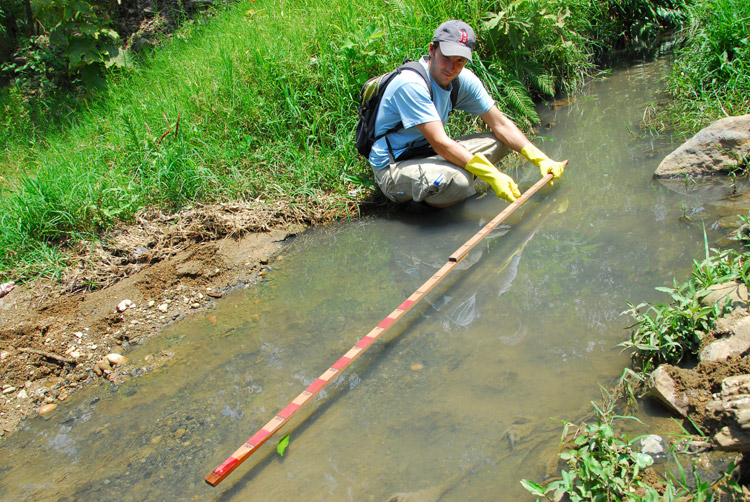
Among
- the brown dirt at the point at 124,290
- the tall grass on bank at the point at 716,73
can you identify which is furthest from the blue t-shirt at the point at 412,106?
the tall grass on bank at the point at 716,73

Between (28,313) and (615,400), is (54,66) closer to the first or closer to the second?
(28,313)

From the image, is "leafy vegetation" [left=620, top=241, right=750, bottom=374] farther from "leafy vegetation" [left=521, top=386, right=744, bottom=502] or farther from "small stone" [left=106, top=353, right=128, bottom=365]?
"small stone" [left=106, top=353, right=128, bottom=365]

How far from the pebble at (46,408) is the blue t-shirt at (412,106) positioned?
2769 millimetres

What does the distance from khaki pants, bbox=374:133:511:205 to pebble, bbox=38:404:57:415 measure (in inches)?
107

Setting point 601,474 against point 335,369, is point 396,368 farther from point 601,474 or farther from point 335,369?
point 601,474

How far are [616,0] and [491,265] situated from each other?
5536 millimetres

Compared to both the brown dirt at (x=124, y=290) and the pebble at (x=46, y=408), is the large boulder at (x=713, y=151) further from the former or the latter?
the pebble at (x=46, y=408)

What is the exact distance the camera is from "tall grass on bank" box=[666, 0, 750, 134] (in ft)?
16.0

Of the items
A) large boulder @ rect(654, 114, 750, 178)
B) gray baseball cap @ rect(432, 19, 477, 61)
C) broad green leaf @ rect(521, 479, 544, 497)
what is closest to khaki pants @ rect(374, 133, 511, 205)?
gray baseball cap @ rect(432, 19, 477, 61)

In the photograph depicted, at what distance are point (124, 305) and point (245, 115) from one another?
2192mm

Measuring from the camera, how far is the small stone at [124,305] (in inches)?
143

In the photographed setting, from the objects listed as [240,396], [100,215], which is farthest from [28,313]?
[240,396]

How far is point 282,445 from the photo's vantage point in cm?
244

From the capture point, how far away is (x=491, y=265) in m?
3.61
